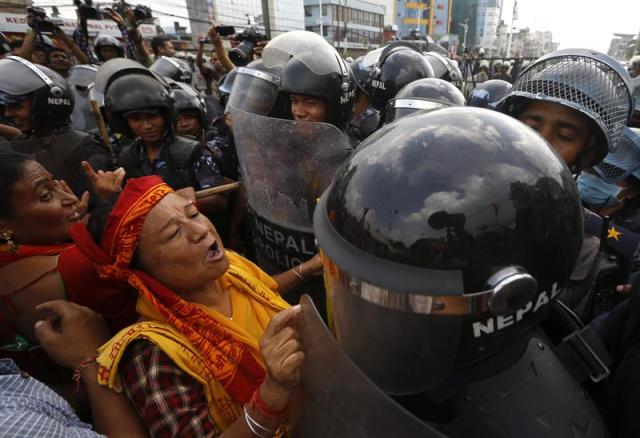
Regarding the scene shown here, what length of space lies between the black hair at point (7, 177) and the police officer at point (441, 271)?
5.63 ft

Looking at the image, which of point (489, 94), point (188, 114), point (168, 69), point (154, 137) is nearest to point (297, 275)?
point (154, 137)

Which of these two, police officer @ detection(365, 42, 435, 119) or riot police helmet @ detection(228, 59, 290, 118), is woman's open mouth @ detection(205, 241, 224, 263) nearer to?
riot police helmet @ detection(228, 59, 290, 118)

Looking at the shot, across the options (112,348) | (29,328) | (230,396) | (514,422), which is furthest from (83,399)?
(514,422)

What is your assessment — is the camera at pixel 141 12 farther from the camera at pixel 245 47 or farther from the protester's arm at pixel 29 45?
the protester's arm at pixel 29 45

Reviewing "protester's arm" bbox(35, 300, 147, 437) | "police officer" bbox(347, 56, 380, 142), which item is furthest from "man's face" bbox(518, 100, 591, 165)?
"protester's arm" bbox(35, 300, 147, 437)

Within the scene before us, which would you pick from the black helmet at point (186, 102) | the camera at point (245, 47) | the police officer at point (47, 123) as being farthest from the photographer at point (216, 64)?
the police officer at point (47, 123)

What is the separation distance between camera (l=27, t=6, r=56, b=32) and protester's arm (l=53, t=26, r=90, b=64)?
8cm

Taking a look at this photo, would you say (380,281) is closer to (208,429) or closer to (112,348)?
(208,429)

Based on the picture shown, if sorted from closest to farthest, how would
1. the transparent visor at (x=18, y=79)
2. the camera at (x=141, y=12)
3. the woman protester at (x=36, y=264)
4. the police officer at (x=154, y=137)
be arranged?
the woman protester at (x=36, y=264) → the police officer at (x=154, y=137) → the transparent visor at (x=18, y=79) → the camera at (x=141, y=12)

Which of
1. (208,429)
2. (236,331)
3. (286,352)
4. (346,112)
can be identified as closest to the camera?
(286,352)

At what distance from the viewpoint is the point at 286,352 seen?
85cm

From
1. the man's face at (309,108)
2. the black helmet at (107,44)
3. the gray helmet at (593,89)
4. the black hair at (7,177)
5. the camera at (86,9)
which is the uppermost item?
the camera at (86,9)

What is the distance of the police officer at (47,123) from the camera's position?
3.10 metres

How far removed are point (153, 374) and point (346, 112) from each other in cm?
223
